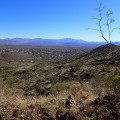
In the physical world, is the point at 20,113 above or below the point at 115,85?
below

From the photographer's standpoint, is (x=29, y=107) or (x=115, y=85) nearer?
(x=29, y=107)

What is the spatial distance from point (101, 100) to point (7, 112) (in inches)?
112

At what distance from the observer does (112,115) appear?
143 inches

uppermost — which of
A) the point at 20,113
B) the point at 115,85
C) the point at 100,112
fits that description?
the point at 115,85

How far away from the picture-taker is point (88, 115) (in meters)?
3.84

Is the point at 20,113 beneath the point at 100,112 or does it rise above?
beneath

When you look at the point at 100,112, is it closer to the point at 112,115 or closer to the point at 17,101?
the point at 112,115

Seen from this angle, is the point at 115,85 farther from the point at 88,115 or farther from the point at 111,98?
the point at 88,115

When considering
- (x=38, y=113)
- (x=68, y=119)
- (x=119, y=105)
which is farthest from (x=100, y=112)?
(x=38, y=113)

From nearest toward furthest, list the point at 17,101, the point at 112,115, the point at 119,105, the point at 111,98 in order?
the point at 112,115 → the point at 119,105 → the point at 111,98 → the point at 17,101

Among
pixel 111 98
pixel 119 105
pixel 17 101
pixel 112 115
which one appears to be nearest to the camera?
pixel 112 115

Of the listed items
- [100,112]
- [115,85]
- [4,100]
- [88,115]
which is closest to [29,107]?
[4,100]

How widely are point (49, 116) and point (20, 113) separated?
0.87 m

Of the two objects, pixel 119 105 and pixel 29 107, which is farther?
pixel 29 107
